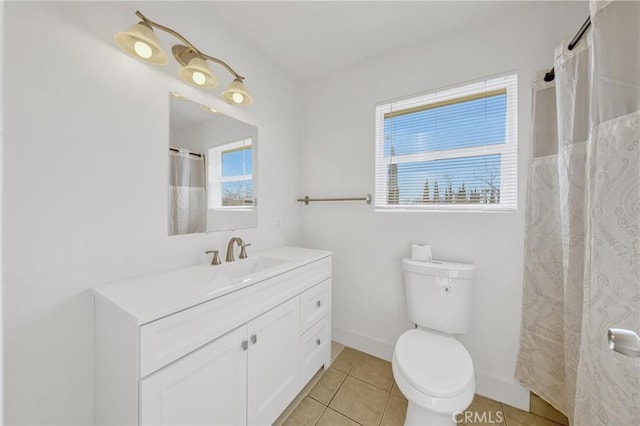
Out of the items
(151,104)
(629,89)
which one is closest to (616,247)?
(629,89)

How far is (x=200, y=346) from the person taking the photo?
1061 millimetres

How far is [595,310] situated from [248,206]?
1.79 m

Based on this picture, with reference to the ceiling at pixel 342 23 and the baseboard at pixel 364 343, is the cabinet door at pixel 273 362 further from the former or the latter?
the ceiling at pixel 342 23

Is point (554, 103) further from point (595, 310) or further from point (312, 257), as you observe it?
point (312, 257)

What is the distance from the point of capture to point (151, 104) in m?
1.31

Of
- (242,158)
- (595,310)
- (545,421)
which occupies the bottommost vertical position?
(545,421)

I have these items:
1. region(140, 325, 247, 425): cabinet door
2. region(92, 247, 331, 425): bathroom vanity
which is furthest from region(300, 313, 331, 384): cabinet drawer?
region(140, 325, 247, 425): cabinet door

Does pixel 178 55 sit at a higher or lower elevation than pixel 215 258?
higher

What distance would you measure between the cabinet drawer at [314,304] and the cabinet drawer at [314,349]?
0.05 metres

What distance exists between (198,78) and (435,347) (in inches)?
74.4

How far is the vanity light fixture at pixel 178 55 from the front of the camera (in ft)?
3.63

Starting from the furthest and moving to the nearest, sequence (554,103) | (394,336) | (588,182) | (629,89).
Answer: (394,336), (554,103), (588,182), (629,89)

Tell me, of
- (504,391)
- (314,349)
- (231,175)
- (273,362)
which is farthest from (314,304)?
(504,391)

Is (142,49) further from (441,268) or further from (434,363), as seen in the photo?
(434,363)
